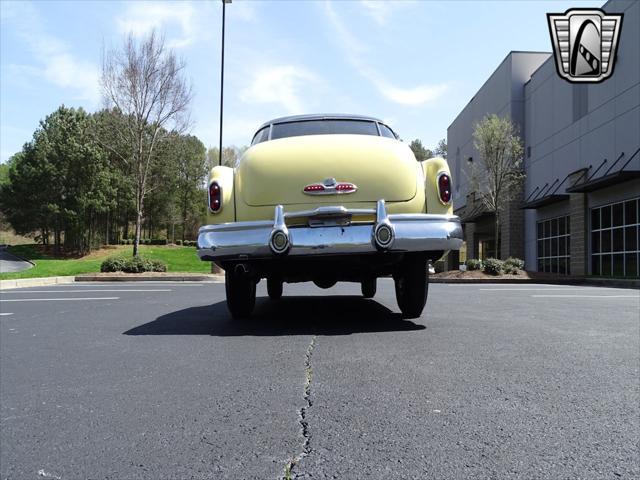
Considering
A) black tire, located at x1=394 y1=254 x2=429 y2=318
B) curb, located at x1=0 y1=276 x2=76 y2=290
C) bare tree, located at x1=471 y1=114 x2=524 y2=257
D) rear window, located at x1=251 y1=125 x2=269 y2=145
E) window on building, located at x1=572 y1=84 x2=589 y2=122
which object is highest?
window on building, located at x1=572 y1=84 x2=589 y2=122

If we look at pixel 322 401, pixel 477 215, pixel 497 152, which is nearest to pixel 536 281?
pixel 497 152

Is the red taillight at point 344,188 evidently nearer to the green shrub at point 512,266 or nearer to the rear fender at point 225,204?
the rear fender at point 225,204

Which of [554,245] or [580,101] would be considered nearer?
[580,101]

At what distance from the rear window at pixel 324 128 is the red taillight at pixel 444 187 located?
910mm

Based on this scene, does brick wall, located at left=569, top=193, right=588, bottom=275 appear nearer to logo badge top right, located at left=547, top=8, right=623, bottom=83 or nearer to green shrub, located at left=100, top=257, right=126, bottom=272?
logo badge top right, located at left=547, top=8, right=623, bottom=83

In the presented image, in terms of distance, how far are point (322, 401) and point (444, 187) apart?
279 centimetres

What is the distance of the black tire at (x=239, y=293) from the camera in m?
5.33

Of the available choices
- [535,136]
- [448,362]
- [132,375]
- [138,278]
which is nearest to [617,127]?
[535,136]

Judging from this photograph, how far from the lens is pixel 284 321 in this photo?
5.59 m

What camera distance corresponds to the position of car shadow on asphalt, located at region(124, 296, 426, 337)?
16.3 ft

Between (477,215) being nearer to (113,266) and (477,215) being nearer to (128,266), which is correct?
(128,266)

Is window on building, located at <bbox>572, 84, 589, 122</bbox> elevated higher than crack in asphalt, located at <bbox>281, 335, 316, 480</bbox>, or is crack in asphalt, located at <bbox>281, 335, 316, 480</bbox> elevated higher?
window on building, located at <bbox>572, 84, 589, 122</bbox>

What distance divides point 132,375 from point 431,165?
10.9 ft

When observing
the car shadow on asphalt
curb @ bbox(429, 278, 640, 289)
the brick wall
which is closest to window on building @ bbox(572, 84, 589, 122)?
the brick wall
